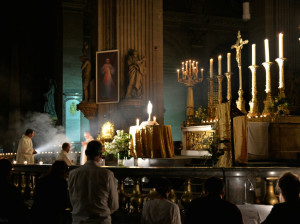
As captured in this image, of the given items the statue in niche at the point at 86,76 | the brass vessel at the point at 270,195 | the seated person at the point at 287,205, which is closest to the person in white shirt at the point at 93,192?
the seated person at the point at 287,205

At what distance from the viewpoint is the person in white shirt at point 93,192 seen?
4555mm

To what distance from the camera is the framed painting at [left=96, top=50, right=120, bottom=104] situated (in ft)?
48.2

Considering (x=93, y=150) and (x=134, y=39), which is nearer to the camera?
(x=93, y=150)

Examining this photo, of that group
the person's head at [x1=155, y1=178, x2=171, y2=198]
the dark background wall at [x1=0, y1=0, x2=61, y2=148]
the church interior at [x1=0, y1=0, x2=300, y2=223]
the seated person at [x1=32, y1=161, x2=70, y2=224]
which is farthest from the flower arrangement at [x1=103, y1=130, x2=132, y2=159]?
the dark background wall at [x1=0, y1=0, x2=61, y2=148]

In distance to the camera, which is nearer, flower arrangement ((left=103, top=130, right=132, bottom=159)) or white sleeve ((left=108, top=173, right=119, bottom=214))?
white sleeve ((left=108, top=173, right=119, bottom=214))

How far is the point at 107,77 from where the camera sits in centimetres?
1486

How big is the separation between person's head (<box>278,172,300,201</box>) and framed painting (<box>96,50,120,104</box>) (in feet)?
37.1

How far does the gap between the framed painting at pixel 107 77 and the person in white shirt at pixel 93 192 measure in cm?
998

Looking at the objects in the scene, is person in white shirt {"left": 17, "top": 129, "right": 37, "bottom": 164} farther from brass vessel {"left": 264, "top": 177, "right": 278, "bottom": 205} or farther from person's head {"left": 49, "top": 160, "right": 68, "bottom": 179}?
brass vessel {"left": 264, "top": 177, "right": 278, "bottom": 205}

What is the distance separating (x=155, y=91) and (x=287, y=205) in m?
12.5

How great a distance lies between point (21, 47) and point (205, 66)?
10.2m

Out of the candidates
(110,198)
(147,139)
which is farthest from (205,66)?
(110,198)

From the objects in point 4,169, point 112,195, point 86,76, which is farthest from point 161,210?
point 86,76

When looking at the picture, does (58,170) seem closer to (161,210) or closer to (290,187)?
(161,210)
